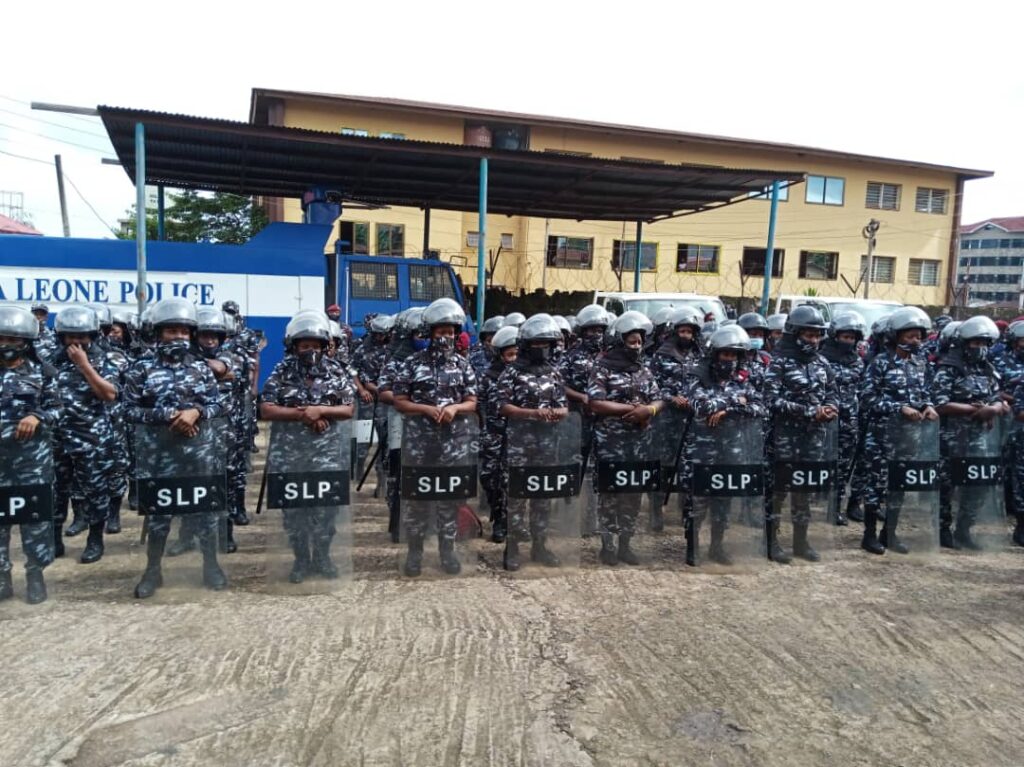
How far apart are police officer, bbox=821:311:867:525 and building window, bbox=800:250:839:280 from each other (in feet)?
76.4

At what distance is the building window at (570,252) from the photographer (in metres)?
26.0

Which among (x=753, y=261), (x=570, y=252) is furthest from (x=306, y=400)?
(x=753, y=261)

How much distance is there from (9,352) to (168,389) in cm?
94

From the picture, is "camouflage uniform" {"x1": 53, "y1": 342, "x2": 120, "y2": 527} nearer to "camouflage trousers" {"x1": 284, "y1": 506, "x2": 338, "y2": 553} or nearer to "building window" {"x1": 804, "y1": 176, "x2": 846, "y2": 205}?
"camouflage trousers" {"x1": 284, "y1": 506, "x2": 338, "y2": 553}

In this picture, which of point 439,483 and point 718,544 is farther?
point 718,544

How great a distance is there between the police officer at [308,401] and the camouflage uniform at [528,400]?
1176mm

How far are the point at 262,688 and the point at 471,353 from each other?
502 cm

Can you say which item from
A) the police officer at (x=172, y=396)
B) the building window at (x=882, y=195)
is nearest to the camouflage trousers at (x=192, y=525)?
the police officer at (x=172, y=396)

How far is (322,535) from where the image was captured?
16.0 ft

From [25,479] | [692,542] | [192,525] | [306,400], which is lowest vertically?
[692,542]

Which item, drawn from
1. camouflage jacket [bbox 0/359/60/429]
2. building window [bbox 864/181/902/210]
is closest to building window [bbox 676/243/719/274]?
building window [bbox 864/181/902/210]

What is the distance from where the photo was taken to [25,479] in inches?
174

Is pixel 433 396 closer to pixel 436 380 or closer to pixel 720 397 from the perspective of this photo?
pixel 436 380

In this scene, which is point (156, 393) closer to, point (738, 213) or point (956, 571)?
point (956, 571)
